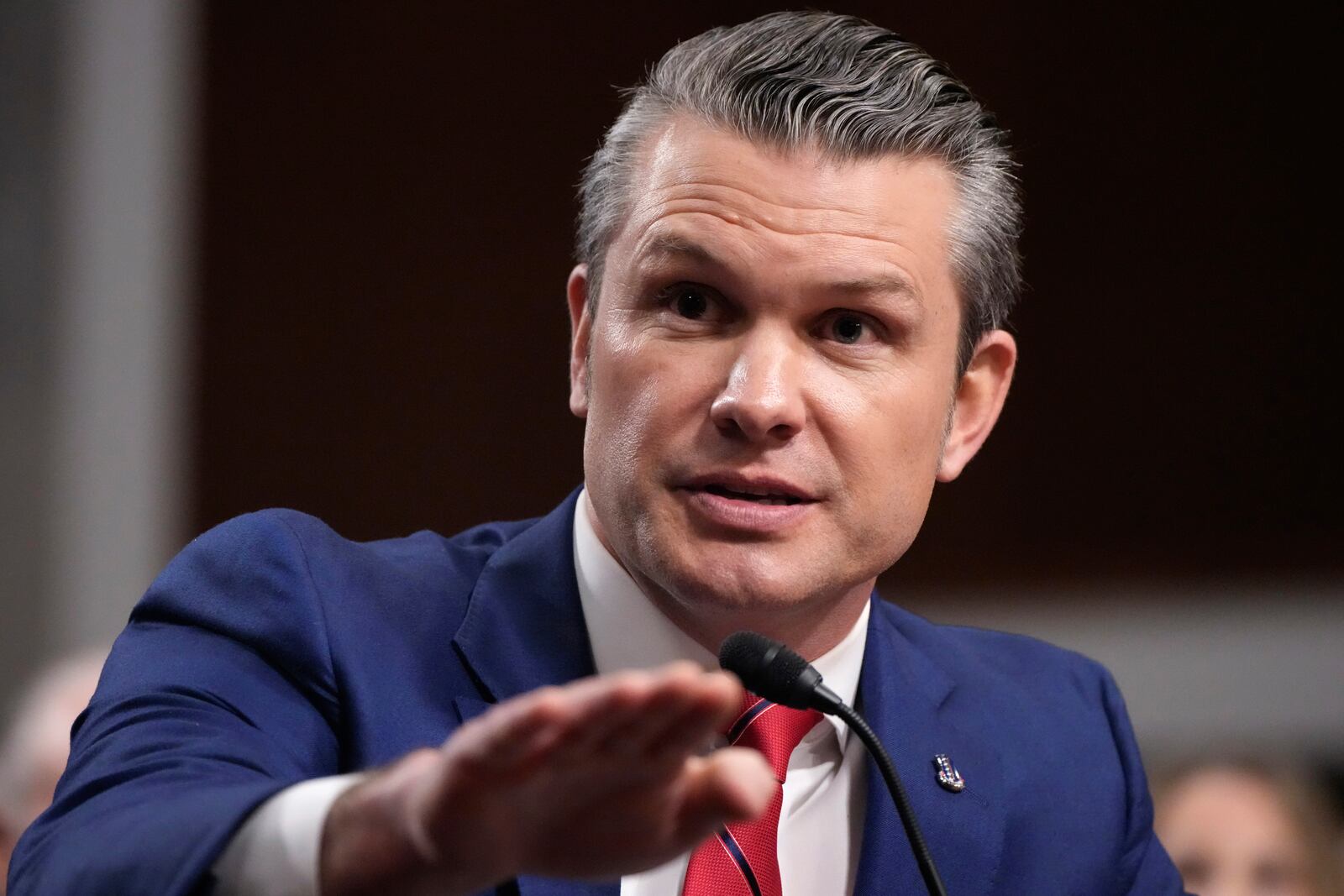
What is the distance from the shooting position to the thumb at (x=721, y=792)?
1109 mm

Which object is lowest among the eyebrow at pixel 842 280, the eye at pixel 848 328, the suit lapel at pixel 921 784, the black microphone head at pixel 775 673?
the suit lapel at pixel 921 784

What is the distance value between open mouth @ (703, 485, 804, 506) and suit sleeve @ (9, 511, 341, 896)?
1.50 ft

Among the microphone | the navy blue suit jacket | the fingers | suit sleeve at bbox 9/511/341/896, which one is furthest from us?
the microphone

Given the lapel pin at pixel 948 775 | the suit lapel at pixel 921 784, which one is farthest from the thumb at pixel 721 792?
the lapel pin at pixel 948 775

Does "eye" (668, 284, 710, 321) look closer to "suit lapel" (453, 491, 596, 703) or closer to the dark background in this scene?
"suit lapel" (453, 491, 596, 703)

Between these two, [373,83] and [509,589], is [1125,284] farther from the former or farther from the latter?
[509,589]

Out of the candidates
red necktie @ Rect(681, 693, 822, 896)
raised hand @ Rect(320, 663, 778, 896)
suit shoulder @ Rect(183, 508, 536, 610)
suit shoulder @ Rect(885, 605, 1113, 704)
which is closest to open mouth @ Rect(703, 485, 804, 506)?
red necktie @ Rect(681, 693, 822, 896)

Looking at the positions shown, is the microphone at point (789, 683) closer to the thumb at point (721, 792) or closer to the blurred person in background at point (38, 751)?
the thumb at point (721, 792)

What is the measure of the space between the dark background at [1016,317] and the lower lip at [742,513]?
3.30 metres

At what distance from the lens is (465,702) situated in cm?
182

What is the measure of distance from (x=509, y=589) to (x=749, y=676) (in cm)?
53

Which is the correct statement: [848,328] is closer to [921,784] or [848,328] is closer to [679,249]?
[679,249]

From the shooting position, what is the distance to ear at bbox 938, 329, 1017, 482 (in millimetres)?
2203

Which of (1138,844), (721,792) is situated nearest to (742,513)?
(721,792)
